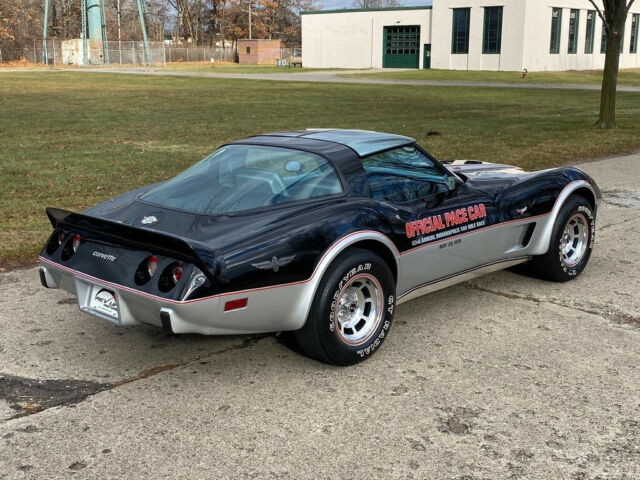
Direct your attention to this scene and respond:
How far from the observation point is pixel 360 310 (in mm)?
4223

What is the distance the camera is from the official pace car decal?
177 inches

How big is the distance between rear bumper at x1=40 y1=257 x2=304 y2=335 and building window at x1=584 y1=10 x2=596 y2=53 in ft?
194

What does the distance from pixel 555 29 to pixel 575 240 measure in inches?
2085

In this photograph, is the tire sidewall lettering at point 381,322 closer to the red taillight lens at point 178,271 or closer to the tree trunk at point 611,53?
the red taillight lens at point 178,271

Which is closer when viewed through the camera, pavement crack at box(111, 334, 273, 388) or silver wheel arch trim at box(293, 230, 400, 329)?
silver wheel arch trim at box(293, 230, 400, 329)

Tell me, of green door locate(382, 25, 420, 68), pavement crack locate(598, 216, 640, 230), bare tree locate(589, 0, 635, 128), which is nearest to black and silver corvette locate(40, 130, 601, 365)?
pavement crack locate(598, 216, 640, 230)

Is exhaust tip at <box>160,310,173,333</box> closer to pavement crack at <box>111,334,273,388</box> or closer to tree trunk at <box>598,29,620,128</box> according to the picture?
pavement crack at <box>111,334,273,388</box>

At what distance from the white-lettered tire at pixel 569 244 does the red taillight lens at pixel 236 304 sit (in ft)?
9.14

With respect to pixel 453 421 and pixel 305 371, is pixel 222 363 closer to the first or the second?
pixel 305 371

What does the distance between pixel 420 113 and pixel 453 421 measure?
731 inches

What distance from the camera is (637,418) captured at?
11.9 feet

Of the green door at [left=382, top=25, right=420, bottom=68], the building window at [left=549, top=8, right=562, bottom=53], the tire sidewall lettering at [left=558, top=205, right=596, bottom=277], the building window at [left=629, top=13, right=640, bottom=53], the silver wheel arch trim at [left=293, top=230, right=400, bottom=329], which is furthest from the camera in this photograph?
the building window at [left=629, top=13, right=640, bottom=53]

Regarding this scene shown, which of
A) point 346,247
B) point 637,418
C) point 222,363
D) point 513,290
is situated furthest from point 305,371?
point 513,290

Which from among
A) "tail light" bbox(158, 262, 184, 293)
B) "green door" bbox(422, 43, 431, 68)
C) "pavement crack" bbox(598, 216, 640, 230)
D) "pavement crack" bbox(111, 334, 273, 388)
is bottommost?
"pavement crack" bbox(111, 334, 273, 388)
